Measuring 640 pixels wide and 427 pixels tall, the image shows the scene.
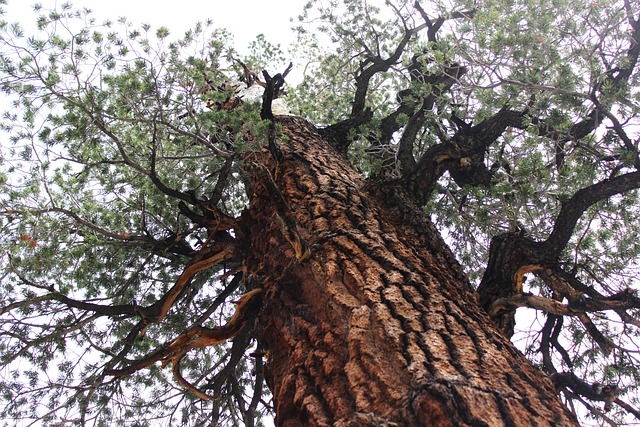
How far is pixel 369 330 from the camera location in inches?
81.0

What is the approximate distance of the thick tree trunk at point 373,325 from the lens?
1.73 m

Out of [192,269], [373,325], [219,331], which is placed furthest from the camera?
[192,269]

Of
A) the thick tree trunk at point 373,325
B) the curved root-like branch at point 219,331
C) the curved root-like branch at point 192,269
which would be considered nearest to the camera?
the thick tree trunk at point 373,325

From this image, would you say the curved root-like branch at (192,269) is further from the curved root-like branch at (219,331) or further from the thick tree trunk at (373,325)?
the curved root-like branch at (219,331)

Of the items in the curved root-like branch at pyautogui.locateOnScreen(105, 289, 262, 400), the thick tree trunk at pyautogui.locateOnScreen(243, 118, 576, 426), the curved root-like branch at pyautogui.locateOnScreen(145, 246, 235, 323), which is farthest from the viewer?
the curved root-like branch at pyautogui.locateOnScreen(145, 246, 235, 323)

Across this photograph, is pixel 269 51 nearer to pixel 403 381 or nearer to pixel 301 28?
pixel 301 28

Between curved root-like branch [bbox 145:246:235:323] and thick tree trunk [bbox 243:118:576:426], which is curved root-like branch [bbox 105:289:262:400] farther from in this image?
curved root-like branch [bbox 145:246:235:323]

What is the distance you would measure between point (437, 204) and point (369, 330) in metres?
3.61

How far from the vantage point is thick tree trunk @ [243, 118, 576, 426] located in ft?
5.66

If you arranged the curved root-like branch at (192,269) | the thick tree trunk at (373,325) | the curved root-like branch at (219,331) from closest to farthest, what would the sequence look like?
the thick tree trunk at (373,325) → the curved root-like branch at (219,331) → the curved root-like branch at (192,269)

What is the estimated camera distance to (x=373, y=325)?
2076 millimetres

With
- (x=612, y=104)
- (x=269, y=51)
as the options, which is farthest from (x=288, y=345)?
(x=269, y=51)

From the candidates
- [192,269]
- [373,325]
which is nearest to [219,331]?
[192,269]

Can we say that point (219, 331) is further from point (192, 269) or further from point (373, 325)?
point (373, 325)
